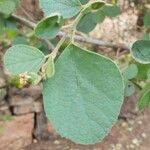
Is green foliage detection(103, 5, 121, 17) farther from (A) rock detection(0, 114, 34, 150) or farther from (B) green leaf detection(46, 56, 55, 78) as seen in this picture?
(A) rock detection(0, 114, 34, 150)

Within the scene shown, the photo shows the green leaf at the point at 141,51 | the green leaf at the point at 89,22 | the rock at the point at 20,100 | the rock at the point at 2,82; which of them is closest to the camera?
the green leaf at the point at 141,51

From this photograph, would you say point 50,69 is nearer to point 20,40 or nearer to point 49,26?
point 49,26

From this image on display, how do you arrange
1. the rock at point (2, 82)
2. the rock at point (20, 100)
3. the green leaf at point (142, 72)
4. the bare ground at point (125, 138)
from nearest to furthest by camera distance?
the green leaf at point (142, 72), the rock at point (2, 82), the rock at point (20, 100), the bare ground at point (125, 138)

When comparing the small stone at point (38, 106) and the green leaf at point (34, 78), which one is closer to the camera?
the green leaf at point (34, 78)

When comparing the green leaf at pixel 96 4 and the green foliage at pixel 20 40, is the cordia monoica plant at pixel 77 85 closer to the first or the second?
the green leaf at pixel 96 4

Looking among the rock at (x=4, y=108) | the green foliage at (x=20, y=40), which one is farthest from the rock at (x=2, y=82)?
the green foliage at (x=20, y=40)

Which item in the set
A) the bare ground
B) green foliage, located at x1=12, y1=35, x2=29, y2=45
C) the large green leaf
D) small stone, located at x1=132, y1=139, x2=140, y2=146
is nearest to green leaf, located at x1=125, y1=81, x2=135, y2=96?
the large green leaf

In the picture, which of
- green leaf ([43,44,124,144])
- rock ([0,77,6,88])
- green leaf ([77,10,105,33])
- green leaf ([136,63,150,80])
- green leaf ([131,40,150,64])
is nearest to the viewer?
green leaf ([43,44,124,144])

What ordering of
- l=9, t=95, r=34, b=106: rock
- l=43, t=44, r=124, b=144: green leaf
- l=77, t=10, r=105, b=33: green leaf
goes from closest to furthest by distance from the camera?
l=43, t=44, r=124, b=144: green leaf → l=77, t=10, r=105, b=33: green leaf → l=9, t=95, r=34, b=106: rock
